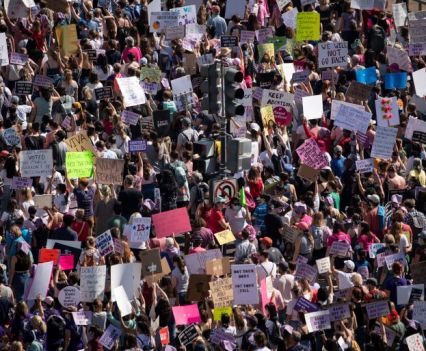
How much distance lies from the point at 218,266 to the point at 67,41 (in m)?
8.02

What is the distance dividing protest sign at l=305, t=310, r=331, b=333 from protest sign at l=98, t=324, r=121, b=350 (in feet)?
9.02

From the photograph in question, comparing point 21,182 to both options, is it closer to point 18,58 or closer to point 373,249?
point 18,58

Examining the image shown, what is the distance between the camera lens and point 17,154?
118 feet

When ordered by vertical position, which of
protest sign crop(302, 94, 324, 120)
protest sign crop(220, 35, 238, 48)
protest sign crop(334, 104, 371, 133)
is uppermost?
protest sign crop(220, 35, 238, 48)

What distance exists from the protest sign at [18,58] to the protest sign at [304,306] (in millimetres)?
8817

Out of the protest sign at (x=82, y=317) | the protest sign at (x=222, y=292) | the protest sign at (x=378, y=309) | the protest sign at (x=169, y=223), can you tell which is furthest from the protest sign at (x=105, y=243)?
the protest sign at (x=378, y=309)

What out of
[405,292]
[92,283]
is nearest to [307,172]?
[405,292]

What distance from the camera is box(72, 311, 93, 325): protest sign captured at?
31.7 m

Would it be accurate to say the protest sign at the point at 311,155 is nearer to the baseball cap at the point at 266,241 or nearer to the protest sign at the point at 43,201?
the baseball cap at the point at 266,241

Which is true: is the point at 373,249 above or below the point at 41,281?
below

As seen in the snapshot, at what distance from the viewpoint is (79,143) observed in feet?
118

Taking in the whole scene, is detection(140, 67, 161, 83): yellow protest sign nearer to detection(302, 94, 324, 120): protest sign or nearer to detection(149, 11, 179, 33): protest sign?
detection(149, 11, 179, 33): protest sign

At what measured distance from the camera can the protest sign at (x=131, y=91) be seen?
126 ft

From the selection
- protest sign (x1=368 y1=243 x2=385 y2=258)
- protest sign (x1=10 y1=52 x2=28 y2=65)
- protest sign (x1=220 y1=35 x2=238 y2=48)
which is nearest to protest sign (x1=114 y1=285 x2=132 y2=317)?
protest sign (x1=368 y1=243 x2=385 y2=258)
